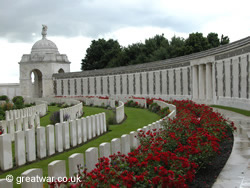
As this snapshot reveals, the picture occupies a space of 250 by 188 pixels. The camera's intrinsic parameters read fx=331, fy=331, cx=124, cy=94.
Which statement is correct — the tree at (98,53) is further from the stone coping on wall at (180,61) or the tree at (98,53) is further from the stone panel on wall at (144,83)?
the stone panel on wall at (144,83)

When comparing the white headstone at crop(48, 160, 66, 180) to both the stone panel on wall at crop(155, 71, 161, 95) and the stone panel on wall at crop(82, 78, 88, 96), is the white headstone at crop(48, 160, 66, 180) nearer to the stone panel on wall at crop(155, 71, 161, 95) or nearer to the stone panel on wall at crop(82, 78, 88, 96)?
the stone panel on wall at crop(155, 71, 161, 95)

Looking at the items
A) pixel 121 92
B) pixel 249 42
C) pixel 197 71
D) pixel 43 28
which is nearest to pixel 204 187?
pixel 249 42

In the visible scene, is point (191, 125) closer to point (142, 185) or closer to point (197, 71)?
point (142, 185)

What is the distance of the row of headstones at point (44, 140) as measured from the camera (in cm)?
703

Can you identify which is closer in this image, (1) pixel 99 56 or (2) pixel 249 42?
(2) pixel 249 42

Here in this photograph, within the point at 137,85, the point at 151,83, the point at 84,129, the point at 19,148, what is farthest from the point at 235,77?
the point at 19,148

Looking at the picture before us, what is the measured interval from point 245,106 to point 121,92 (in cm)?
2222

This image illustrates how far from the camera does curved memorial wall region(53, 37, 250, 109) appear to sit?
22531 mm

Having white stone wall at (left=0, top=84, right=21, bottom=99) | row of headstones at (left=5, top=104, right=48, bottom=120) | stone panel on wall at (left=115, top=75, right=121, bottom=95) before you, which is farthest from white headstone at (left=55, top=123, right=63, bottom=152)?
white stone wall at (left=0, top=84, right=21, bottom=99)

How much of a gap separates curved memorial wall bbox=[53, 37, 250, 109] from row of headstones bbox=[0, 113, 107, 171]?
12.8 metres

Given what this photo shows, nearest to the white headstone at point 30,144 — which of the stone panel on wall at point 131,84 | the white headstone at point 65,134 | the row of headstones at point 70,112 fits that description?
the white headstone at point 65,134

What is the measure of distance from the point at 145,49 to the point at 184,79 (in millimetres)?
26679

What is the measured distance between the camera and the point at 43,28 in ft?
174

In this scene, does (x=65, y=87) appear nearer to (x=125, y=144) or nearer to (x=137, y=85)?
(x=137, y=85)
